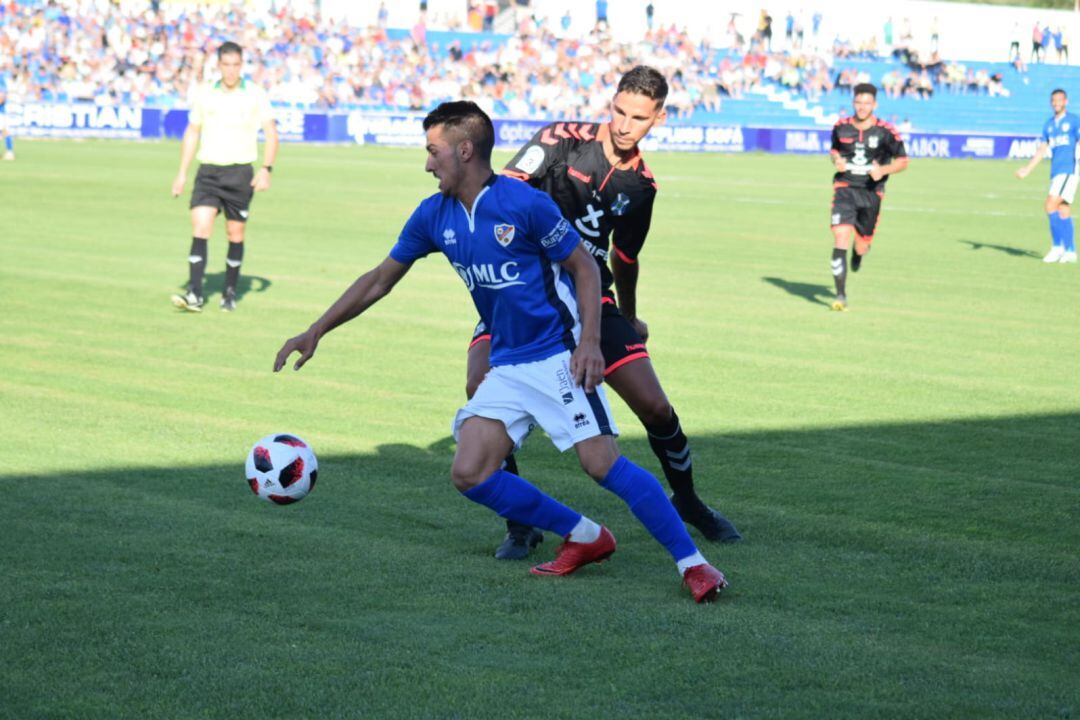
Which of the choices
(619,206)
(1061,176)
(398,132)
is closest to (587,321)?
(619,206)

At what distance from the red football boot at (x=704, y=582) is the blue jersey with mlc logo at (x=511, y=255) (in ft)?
3.16

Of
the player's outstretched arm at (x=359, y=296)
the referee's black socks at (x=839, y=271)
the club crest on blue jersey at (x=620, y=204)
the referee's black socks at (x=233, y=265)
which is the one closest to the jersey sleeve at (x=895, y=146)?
the referee's black socks at (x=839, y=271)

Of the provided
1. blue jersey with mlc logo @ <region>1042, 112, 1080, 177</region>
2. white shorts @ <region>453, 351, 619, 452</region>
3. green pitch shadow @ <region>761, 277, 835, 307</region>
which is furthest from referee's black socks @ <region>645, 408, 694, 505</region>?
blue jersey with mlc logo @ <region>1042, 112, 1080, 177</region>

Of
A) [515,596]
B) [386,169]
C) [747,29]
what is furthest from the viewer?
[747,29]

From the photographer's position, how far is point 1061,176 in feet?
64.3

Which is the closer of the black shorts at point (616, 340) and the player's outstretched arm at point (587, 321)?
the player's outstretched arm at point (587, 321)

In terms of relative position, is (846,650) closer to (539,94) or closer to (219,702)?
(219,702)

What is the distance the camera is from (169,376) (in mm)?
10055

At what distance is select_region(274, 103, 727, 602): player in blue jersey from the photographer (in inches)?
212

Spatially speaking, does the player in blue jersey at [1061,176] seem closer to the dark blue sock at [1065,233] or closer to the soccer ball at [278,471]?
the dark blue sock at [1065,233]

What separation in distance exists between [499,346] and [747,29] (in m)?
60.6

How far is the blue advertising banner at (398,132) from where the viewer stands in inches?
1628

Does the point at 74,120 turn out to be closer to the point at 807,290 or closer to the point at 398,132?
the point at 398,132

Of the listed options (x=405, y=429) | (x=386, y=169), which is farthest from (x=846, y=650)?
(x=386, y=169)
